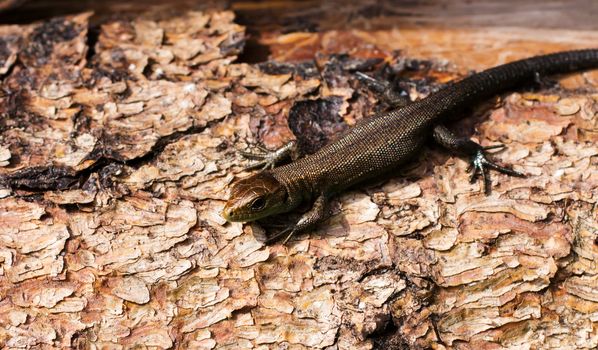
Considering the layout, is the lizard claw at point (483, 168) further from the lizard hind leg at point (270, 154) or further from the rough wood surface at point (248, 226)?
the lizard hind leg at point (270, 154)

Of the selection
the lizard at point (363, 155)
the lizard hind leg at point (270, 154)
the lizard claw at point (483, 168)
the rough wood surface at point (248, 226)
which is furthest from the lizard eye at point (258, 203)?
the lizard claw at point (483, 168)

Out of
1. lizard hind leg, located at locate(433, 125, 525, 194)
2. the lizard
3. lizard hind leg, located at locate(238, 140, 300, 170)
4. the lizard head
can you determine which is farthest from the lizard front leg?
lizard hind leg, located at locate(433, 125, 525, 194)

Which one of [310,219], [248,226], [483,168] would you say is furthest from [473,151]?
[248,226]

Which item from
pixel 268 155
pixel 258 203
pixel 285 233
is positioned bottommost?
pixel 285 233

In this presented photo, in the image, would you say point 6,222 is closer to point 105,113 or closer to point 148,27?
point 105,113

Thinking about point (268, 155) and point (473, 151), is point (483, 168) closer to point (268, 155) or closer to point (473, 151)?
point (473, 151)

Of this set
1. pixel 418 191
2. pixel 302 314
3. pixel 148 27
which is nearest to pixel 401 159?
pixel 418 191
